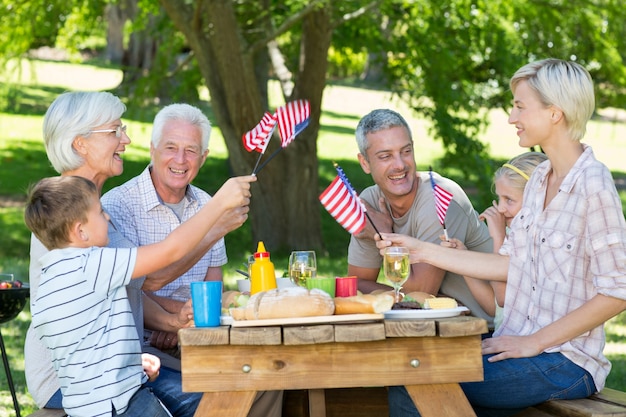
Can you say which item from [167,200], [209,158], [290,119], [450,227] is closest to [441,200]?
[450,227]

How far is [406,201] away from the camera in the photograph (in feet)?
15.8

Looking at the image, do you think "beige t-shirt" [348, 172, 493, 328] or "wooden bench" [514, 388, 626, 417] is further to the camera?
"beige t-shirt" [348, 172, 493, 328]

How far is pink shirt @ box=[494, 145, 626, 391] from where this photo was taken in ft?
11.4

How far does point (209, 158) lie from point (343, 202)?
1575 centimetres

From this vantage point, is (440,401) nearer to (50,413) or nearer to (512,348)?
(512,348)

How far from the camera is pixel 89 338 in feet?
11.1

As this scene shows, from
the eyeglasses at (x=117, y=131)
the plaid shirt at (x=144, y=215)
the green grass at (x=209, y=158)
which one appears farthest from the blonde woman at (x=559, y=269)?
the green grass at (x=209, y=158)

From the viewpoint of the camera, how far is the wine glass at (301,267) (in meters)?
3.97

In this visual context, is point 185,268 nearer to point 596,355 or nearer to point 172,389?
point 172,389

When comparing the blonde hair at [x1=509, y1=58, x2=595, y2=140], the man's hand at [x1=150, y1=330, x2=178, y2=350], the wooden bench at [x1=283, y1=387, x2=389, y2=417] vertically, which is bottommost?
the wooden bench at [x1=283, y1=387, x2=389, y2=417]

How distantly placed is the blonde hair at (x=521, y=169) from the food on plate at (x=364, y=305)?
4.74 feet

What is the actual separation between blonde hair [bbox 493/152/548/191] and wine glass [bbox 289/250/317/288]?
3.49 feet

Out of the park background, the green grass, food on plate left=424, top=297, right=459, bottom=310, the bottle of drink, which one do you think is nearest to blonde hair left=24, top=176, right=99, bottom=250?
the bottle of drink

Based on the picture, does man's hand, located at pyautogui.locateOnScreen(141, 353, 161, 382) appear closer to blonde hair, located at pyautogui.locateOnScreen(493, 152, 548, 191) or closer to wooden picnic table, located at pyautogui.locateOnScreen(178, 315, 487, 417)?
wooden picnic table, located at pyautogui.locateOnScreen(178, 315, 487, 417)
